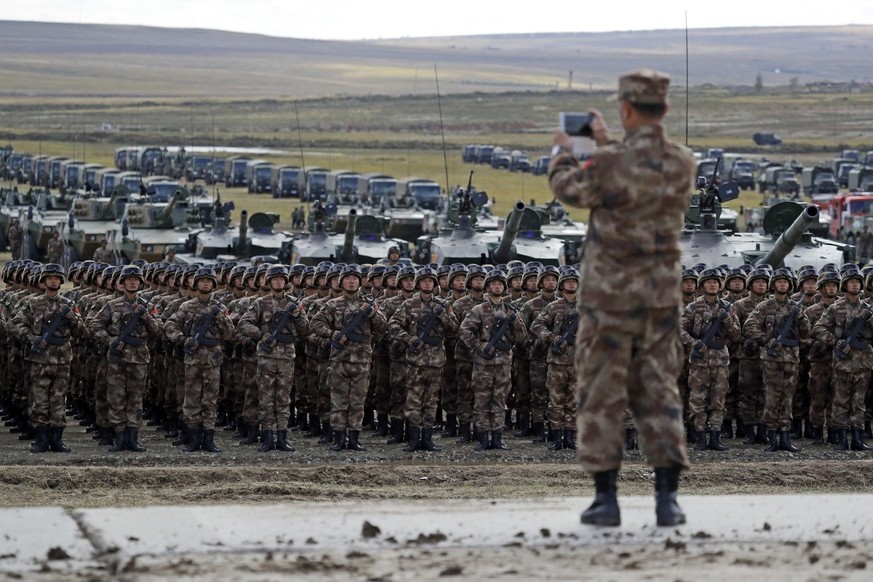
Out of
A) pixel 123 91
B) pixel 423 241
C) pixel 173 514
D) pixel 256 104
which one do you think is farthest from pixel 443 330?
pixel 123 91

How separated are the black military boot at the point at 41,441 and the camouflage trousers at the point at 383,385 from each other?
2844mm

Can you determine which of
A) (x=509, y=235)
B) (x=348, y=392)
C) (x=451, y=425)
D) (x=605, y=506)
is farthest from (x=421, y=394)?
(x=509, y=235)

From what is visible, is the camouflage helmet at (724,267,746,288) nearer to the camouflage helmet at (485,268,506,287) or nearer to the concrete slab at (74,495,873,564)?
the camouflage helmet at (485,268,506,287)

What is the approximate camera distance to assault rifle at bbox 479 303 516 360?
46.8ft

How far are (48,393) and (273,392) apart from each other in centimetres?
172

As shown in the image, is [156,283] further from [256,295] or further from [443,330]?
[443,330]

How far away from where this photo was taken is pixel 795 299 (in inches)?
609

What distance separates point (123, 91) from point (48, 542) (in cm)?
15158

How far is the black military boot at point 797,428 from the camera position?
50.1 feet

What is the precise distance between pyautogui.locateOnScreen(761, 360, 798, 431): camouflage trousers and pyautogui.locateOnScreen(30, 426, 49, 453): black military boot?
5645 millimetres

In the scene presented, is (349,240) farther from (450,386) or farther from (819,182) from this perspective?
(819,182)

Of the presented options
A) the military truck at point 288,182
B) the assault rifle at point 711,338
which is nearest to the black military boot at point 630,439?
the assault rifle at point 711,338

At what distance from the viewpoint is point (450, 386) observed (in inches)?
612

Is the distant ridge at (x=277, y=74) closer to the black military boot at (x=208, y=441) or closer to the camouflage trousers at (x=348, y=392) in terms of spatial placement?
the black military boot at (x=208, y=441)
